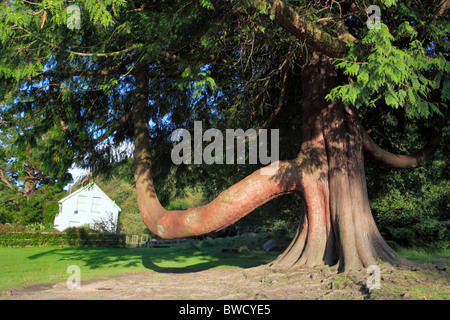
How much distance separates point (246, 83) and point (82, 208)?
3840 cm

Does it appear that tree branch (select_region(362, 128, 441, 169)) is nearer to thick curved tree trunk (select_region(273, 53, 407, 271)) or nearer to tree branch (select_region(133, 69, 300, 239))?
thick curved tree trunk (select_region(273, 53, 407, 271))

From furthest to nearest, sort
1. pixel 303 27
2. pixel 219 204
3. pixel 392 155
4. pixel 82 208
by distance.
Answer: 1. pixel 82 208
2. pixel 392 155
3. pixel 219 204
4. pixel 303 27

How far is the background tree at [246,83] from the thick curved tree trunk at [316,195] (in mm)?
30

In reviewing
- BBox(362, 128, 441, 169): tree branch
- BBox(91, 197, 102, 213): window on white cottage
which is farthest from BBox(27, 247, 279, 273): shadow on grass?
BBox(91, 197, 102, 213): window on white cottage

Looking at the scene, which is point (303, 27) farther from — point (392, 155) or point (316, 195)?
point (392, 155)

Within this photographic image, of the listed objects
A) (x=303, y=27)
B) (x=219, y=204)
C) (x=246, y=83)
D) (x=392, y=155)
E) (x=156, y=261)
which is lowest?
(x=156, y=261)

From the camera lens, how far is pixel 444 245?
17.9m

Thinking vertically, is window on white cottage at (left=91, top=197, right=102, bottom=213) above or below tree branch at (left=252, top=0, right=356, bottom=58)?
below

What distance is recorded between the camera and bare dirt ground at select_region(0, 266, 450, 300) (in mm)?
6164

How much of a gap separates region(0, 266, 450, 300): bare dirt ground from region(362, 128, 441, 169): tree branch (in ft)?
11.3

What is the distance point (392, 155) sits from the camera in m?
10.5

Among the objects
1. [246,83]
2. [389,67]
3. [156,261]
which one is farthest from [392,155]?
[156,261]

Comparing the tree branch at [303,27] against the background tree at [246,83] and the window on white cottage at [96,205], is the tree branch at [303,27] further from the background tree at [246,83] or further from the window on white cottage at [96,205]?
the window on white cottage at [96,205]

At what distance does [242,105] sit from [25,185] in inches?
1493
